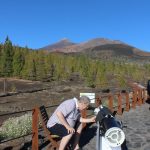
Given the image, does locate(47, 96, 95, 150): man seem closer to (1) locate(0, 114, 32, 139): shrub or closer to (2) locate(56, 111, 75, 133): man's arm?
(2) locate(56, 111, 75, 133): man's arm

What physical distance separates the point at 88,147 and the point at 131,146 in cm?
107

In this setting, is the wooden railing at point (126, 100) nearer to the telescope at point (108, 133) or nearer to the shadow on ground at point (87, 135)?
the shadow on ground at point (87, 135)

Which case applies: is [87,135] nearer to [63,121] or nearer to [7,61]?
[63,121]

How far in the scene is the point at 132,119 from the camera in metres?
15.5

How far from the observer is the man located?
7.39 m

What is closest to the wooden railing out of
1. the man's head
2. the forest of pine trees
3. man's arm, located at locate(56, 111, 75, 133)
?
man's arm, located at locate(56, 111, 75, 133)

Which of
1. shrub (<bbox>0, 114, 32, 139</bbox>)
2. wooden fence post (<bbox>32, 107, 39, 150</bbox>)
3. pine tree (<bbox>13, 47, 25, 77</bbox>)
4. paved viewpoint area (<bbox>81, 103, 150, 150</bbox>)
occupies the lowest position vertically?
paved viewpoint area (<bbox>81, 103, 150, 150</bbox>)

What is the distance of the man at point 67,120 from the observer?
7.39m

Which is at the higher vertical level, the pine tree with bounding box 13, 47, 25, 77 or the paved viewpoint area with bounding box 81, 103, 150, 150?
Result: the pine tree with bounding box 13, 47, 25, 77

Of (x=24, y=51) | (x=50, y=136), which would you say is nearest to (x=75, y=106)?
(x=50, y=136)

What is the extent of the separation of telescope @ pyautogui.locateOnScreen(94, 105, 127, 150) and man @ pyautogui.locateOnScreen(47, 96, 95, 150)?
2209mm

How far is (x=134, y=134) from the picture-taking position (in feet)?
39.0

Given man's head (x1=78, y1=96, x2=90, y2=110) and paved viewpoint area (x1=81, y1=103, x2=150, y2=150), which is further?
paved viewpoint area (x1=81, y1=103, x2=150, y2=150)

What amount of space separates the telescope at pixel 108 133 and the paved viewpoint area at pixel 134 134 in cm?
508
